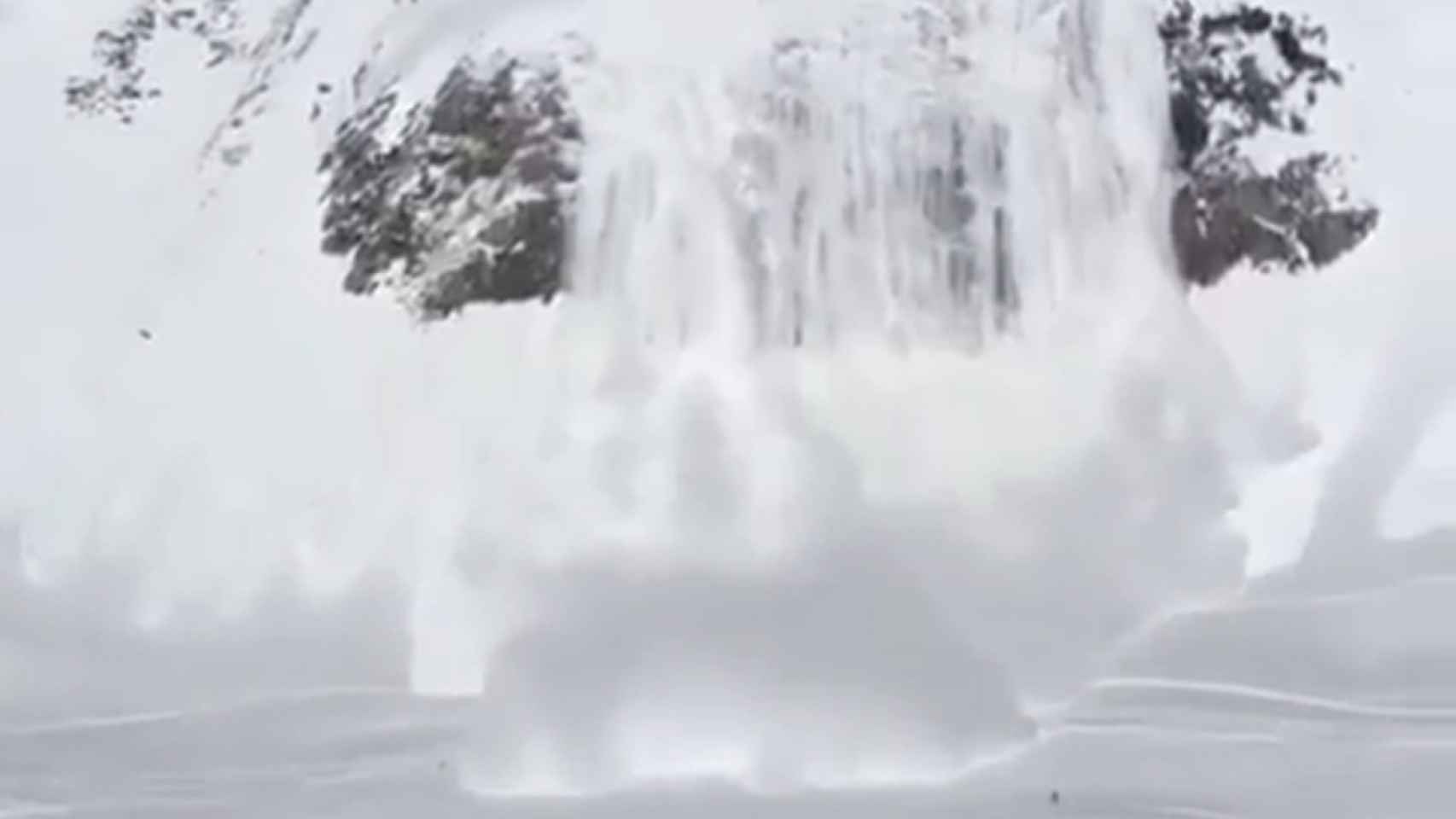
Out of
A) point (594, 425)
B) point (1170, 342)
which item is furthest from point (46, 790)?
point (1170, 342)

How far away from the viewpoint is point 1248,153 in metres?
6.92

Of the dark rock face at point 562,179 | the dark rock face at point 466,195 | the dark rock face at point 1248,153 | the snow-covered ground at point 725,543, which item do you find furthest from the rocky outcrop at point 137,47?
the dark rock face at point 1248,153

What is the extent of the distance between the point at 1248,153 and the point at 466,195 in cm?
230

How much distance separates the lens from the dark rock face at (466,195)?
6.78 meters

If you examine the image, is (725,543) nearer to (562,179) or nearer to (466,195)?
(562,179)

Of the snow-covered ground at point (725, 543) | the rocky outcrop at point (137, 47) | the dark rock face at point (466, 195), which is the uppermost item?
the rocky outcrop at point (137, 47)

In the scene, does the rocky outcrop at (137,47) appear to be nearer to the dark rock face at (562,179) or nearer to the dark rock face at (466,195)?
the dark rock face at (562,179)

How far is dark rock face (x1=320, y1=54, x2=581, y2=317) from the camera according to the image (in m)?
6.78

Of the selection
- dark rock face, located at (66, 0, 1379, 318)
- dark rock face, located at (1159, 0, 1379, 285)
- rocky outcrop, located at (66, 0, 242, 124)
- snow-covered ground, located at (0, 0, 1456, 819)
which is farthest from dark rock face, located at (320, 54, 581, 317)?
dark rock face, located at (1159, 0, 1379, 285)

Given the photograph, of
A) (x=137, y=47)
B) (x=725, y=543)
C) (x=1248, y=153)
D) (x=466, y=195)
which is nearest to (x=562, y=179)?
(x=466, y=195)

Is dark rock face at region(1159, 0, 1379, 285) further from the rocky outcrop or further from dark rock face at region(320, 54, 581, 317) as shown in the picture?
the rocky outcrop

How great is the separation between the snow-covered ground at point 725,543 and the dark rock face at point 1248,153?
0.33ft

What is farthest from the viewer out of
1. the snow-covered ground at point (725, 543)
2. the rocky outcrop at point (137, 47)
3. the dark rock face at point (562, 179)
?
the rocky outcrop at point (137, 47)

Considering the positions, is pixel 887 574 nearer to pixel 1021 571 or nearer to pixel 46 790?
pixel 1021 571
